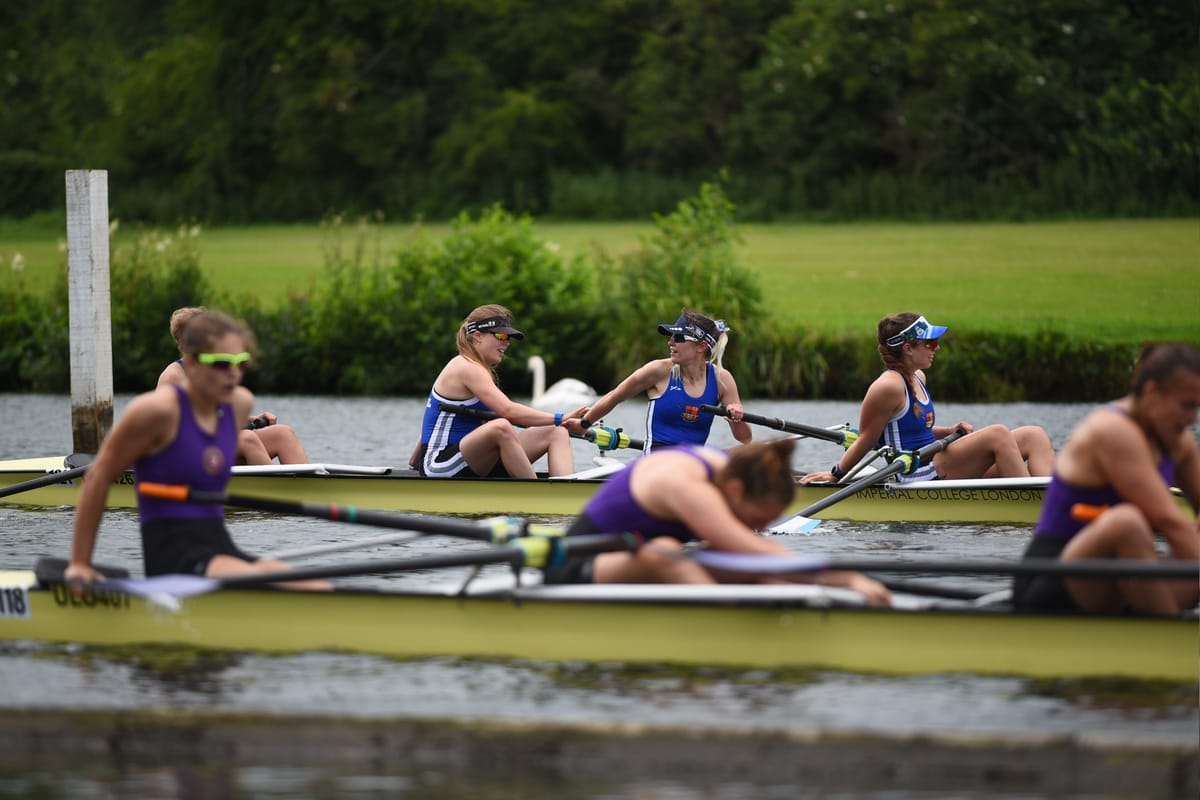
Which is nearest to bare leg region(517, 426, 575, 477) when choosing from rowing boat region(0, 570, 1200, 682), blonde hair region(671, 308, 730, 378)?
blonde hair region(671, 308, 730, 378)

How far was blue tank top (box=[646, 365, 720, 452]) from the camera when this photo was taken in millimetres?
12445

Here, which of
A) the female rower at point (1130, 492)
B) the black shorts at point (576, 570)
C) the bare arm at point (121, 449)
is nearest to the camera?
the female rower at point (1130, 492)

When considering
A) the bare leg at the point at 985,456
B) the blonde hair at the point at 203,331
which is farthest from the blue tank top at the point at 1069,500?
the bare leg at the point at 985,456

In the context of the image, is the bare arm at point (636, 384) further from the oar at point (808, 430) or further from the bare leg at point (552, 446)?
the oar at point (808, 430)

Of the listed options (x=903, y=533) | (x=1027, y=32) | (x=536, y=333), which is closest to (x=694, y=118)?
(x=1027, y=32)

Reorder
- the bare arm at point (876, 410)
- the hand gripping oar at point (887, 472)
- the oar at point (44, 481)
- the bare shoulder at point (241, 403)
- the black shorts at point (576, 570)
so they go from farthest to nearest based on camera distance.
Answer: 1. the oar at point (44, 481)
2. the hand gripping oar at point (887, 472)
3. the bare arm at point (876, 410)
4. the bare shoulder at point (241, 403)
5. the black shorts at point (576, 570)

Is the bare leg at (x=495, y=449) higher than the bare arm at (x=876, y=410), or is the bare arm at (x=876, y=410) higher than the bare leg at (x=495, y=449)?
the bare arm at (x=876, y=410)

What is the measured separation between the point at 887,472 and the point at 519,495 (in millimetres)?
2767

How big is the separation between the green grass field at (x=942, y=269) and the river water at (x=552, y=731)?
53.3 feet

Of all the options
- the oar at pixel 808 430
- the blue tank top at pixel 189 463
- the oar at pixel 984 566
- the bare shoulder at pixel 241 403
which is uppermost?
the bare shoulder at pixel 241 403

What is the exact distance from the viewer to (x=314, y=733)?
675cm

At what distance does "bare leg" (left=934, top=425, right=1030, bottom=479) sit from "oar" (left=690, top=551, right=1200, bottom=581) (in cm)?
475

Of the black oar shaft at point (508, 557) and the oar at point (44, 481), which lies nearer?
the black oar shaft at point (508, 557)

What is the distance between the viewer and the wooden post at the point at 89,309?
14.9m
